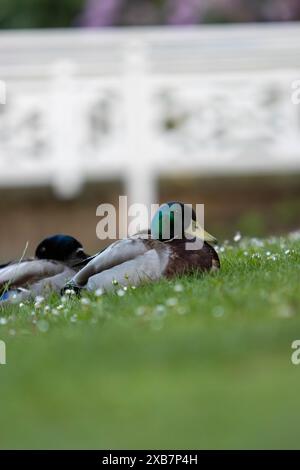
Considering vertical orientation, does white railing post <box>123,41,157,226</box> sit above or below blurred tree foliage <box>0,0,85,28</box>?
below

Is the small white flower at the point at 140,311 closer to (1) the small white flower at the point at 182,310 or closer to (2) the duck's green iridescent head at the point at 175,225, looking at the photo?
(1) the small white flower at the point at 182,310

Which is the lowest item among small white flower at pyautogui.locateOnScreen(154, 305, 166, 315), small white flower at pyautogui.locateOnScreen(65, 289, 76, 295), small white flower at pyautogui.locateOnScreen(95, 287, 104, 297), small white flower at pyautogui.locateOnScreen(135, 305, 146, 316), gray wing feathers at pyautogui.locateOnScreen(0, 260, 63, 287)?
small white flower at pyautogui.locateOnScreen(154, 305, 166, 315)

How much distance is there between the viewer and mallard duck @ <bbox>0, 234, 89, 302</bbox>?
23.0ft

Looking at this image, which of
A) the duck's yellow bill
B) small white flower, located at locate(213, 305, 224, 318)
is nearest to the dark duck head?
the duck's yellow bill

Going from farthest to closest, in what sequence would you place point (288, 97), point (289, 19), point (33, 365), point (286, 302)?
point (289, 19), point (288, 97), point (286, 302), point (33, 365)

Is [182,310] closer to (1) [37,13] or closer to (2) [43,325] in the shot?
(2) [43,325]

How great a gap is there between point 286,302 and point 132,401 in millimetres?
1370

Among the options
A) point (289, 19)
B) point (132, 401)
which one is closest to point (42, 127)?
point (289, 19)

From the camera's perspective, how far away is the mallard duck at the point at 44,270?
7.01m

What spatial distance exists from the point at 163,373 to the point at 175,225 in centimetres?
244

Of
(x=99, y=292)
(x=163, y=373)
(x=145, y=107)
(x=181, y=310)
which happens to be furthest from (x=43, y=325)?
(x=145, y=107)
